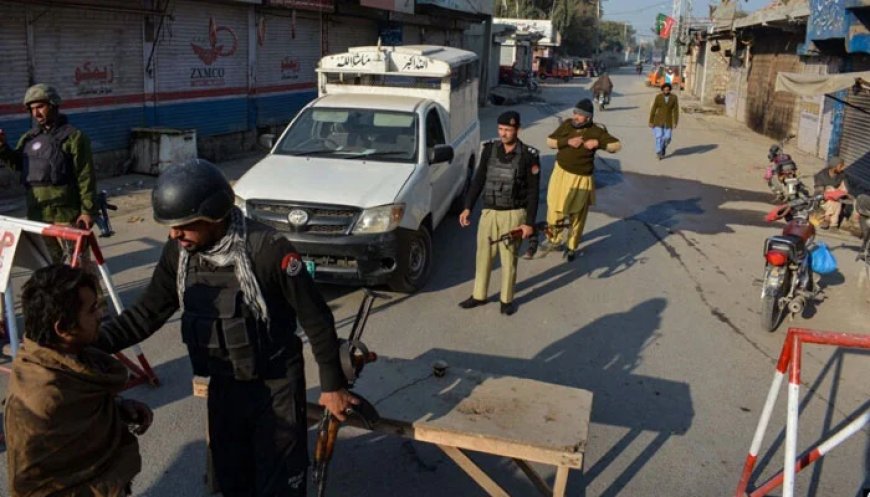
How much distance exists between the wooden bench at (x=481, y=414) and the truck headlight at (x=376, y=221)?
2617 millimetres

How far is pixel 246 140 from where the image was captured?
17.8 metres

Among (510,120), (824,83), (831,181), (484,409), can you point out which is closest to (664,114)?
(831,181)

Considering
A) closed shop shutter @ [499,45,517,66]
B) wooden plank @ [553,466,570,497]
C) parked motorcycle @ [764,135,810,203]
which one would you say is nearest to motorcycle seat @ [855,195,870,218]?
parked motorcycle @ [764,135,810,203]

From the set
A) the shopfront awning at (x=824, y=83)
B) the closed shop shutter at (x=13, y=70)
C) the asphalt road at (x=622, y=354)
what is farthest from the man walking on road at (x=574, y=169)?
the closed shop shutter at (x=13, y=70)

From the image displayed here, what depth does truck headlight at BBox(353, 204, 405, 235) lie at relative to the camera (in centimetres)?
678

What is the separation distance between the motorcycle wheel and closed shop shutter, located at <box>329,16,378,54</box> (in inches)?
693

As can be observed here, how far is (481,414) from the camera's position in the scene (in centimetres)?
364

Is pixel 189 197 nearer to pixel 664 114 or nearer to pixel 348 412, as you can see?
pixel 348 412

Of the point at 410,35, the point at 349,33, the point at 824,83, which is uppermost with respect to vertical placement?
the point at 410,35

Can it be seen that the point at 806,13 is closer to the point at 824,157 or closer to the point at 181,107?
the point at 824,157

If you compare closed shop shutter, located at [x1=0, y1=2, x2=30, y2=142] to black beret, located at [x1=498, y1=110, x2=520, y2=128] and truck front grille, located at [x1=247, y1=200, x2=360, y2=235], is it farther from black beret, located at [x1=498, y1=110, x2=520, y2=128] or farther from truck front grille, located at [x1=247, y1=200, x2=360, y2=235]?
black beret, located at [x1=498, y1=110, x2=520, y2=128]

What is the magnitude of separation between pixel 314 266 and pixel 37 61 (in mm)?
7852

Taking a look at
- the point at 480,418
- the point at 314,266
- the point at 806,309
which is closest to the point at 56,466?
the point at 480,418

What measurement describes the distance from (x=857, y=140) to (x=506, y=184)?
43.7ft
